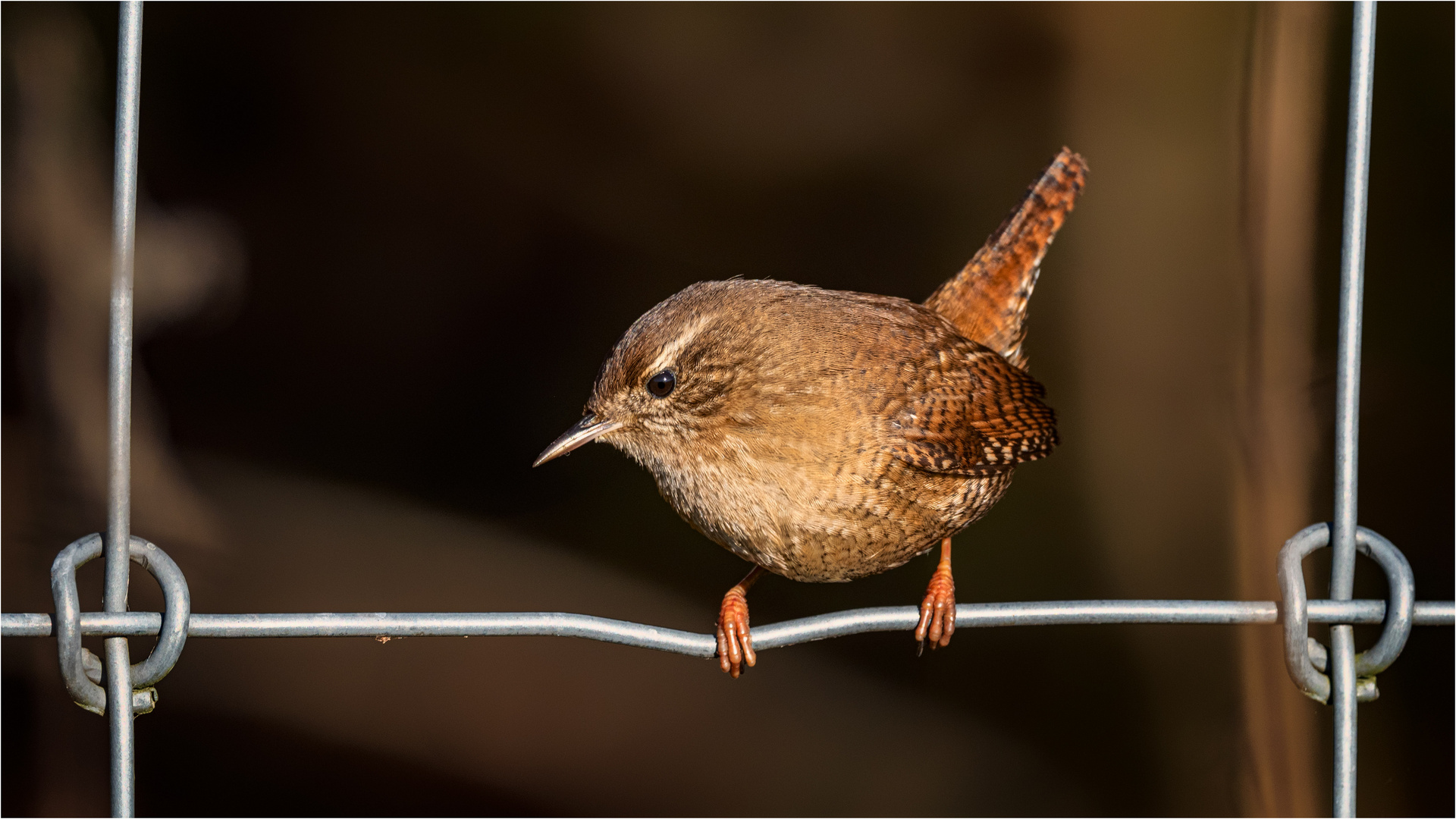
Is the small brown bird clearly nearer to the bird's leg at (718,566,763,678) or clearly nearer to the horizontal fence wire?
the bird's leg at (718,566,763,678)

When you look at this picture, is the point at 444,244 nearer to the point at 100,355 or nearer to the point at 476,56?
the point at 476,56

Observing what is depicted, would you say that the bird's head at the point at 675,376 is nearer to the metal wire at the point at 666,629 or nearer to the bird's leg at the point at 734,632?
the bird's leg at the point at 734,632

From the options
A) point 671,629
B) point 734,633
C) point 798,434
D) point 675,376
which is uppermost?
point 675,376

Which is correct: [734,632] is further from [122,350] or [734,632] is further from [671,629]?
[122,350]

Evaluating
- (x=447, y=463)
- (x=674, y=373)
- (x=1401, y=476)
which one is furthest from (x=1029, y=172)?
(x=447, y=463)

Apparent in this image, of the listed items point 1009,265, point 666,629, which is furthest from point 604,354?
point 666,629

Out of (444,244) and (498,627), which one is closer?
(498,627)
